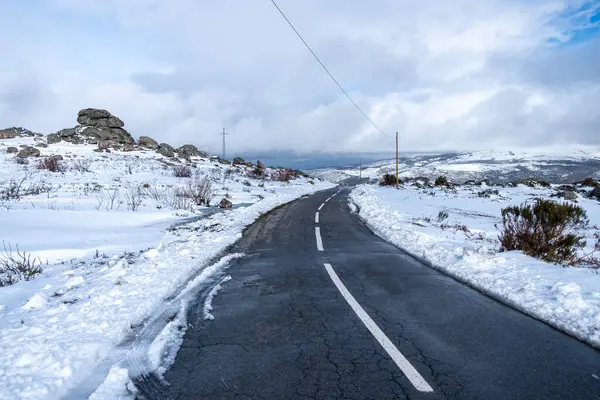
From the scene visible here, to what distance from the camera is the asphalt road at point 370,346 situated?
10.6 ft

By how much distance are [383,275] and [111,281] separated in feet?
15.6

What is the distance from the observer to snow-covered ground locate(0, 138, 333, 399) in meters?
3.48

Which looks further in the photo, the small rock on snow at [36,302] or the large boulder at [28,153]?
the large boulder at [28,153]

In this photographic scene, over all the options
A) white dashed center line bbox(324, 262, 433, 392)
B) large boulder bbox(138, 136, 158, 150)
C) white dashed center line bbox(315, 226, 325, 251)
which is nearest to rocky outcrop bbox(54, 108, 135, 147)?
large boulder bbox(138, 136, 158, 150)

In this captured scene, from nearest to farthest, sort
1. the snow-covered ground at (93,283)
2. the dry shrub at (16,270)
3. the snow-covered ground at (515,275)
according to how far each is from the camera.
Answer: the snow-covered ground at (93,283) → the snow-covered ground at (515,275) → the dry shrub at (16,270)

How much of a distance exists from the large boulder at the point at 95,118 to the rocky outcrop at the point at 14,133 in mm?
7191

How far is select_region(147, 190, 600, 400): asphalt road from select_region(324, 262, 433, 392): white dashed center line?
1 cm

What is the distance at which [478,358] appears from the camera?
3775mm

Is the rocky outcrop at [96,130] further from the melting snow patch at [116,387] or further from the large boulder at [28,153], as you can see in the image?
the melting snow patch at [116,387]

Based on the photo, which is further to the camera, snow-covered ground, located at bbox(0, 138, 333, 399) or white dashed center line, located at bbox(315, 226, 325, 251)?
white dashed center line, located at bbox(315, 226, 325, 251)

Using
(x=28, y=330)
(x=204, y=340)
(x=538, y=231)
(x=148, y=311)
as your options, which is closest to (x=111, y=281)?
(x=148, y=311)

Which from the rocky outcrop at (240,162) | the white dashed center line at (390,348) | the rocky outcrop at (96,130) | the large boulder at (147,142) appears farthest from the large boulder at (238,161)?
the white dashed center line at (390,348)

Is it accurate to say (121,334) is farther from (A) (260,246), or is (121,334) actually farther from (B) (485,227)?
(B) (485,227)

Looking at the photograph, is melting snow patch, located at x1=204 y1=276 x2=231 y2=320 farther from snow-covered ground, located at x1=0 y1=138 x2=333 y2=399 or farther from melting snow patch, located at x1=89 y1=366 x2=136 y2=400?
melting snow patch, located at x1=89 y1=366 x2=136 y2=400
